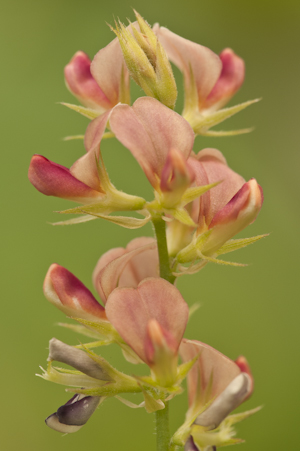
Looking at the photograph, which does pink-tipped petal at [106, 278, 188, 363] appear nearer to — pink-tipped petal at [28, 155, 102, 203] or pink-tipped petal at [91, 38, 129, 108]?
pink-tipped petal at [28, 155, 102, 203]

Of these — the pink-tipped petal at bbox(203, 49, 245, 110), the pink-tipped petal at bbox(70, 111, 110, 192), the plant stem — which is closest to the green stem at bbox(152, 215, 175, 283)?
the plant stem

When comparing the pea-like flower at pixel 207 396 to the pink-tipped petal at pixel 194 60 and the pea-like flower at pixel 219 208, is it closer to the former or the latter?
the pea-like flower at pixel 219 208

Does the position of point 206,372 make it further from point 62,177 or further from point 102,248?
point 102,248

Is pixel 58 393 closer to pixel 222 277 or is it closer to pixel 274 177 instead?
pixel 222 277

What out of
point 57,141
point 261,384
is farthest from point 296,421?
point 57,141

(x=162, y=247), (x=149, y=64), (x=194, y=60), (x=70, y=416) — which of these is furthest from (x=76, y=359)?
(x=194, y=60)

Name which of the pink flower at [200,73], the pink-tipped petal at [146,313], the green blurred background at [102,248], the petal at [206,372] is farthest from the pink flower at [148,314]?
the green blurred background at [102,248]
